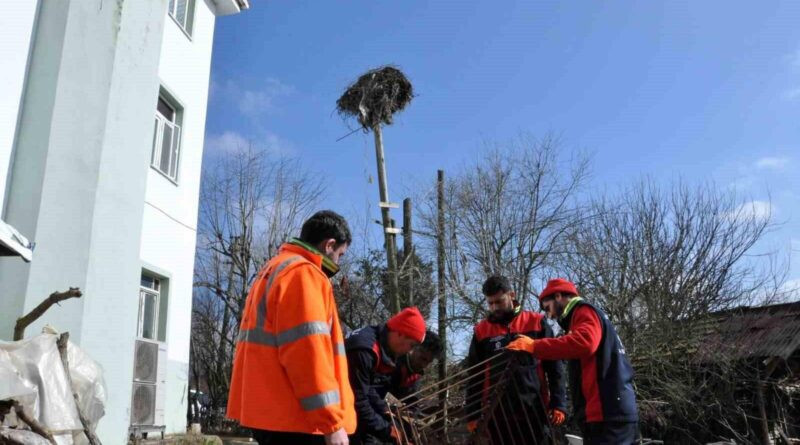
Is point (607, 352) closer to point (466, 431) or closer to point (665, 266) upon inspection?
point (466, 431)

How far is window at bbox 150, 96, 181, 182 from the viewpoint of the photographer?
405 inches

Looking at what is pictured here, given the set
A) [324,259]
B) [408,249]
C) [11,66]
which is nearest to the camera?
[324,259]

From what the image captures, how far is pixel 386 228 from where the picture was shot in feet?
44.5

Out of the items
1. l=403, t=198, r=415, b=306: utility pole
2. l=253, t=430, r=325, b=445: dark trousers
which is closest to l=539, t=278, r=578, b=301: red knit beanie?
l=253, t=430, r=325, b=445: dark trousers

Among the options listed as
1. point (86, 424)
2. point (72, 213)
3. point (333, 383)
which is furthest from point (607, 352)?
point (72, 213)

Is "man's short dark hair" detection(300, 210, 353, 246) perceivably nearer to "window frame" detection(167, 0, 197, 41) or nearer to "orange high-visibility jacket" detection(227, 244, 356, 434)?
"orange high-visibility jacket" detection(227, 244, 356, 434)

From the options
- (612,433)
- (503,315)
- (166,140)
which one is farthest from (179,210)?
(612,433)

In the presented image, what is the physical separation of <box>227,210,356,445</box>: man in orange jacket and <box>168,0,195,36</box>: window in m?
10.0

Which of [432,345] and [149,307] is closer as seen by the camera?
[432,345]

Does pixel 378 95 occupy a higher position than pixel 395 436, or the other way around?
pixel 378 95

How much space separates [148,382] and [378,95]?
24.7 ft

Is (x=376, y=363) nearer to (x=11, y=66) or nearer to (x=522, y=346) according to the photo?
(x=522, y=346)

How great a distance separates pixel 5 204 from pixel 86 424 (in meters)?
2.67

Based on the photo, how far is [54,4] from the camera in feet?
23.2
